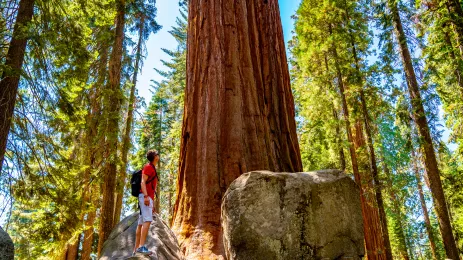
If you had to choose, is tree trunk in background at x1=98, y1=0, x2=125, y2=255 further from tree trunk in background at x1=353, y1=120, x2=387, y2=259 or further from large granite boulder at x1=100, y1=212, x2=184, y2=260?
tree trunk in background at x1=353, y1=120, x2=387, y2=259

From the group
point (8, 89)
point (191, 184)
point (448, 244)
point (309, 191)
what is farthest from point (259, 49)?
point (448, 244)

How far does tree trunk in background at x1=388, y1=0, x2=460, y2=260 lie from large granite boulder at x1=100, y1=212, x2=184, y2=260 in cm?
826

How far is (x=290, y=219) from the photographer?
11.3ft

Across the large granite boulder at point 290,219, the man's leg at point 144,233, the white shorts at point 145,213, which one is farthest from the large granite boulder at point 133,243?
the large granite boulder at point 290,219

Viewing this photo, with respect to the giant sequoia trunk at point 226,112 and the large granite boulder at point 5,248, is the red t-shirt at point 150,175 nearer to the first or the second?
the giant sequoia trunk at point 226,112

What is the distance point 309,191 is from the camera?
3598 mm

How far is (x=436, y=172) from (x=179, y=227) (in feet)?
27.2

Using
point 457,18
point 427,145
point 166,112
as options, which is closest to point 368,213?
point 427,145

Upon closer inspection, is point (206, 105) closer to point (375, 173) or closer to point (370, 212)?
point (375, 173)

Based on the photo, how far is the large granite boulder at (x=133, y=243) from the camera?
13.2 feet

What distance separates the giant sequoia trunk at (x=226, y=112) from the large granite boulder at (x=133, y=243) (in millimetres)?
305

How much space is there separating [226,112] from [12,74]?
4.50 meters

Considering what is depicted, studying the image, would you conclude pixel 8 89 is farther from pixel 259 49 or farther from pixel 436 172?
pixel 436 172

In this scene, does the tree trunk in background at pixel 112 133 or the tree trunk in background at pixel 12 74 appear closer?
the tree trunk in background at pixel 12 74
